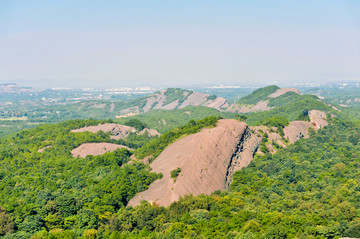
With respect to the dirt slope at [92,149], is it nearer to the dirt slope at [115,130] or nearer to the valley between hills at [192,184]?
the valley between hills at [192,184]

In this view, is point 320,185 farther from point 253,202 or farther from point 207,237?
point 207,237

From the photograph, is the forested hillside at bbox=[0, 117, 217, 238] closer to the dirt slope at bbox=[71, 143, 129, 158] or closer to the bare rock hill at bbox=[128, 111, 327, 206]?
the dirt slope at bbox=[71, 143, 129, 158]

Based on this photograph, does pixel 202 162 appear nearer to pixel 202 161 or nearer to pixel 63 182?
pixel 202 161

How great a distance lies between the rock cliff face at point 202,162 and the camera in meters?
70.5

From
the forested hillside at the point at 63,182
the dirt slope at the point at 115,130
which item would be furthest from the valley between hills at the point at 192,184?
the dirt slope at the point at 115,130

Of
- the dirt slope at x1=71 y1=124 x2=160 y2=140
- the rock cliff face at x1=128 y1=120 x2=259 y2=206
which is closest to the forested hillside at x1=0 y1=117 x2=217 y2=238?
the rock cliff face at x1=128 y1=120 x2=259 y2=206

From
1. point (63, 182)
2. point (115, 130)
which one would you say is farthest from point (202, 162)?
point (115, 130)

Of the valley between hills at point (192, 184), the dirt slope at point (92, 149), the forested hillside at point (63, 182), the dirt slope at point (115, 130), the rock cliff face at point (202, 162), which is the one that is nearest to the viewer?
the valley between hills at point (192, 184)

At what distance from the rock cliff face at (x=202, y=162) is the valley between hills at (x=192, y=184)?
11.5 inches

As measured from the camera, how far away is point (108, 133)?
137 meters

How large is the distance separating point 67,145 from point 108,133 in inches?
1095

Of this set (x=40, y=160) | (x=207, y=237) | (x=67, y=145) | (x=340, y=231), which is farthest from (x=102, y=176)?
(x=340, y=231)

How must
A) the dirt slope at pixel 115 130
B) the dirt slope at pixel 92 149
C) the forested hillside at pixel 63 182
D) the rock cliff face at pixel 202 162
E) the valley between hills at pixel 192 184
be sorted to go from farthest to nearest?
the dirt slope at pixel 115 130
the dirt slope at pixel 92 149
the rock cliff face at pixel 202 162
the forested hillside at pixel 63 182
the valley between hills at pixel 192 184

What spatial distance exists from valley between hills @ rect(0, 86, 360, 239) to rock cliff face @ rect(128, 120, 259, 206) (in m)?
0.29
